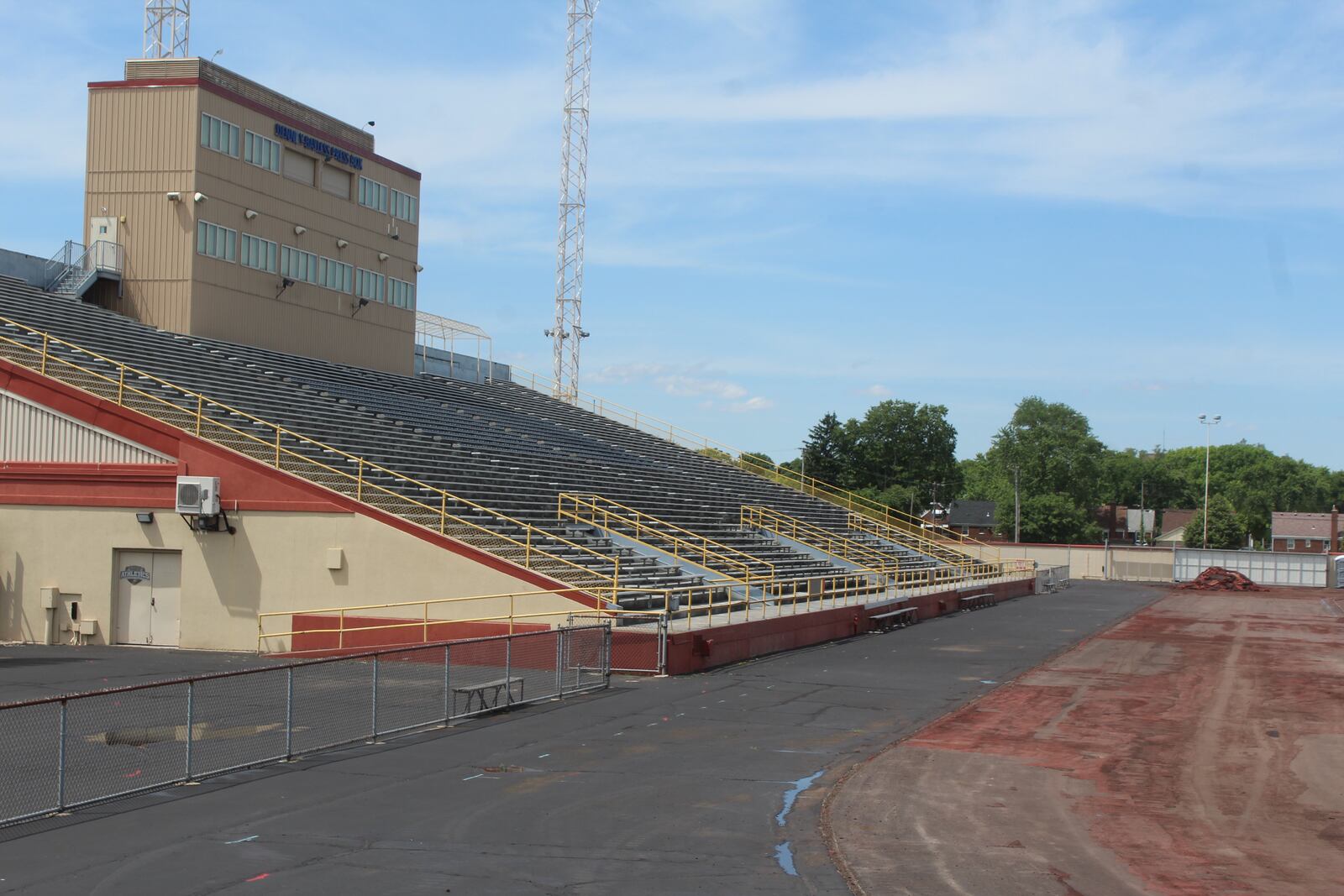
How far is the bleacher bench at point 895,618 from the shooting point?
3225 cm

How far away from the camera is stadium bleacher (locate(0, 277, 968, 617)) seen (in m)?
28.8

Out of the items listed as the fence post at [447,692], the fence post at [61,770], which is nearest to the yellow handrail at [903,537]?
the fence post at [447,692]

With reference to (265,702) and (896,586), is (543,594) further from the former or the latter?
(896,586)

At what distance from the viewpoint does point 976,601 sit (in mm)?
44031

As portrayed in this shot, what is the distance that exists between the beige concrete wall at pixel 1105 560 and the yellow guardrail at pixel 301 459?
171 ft

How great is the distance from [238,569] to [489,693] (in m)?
10.2

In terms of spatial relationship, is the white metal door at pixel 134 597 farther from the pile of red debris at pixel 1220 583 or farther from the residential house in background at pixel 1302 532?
the residential house in background at pixel 1302 532

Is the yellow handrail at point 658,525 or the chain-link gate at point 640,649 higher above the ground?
the yellow handrail at point 658,525

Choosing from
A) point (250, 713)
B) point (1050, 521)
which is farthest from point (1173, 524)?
point (250, 713)

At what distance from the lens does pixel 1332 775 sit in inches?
550

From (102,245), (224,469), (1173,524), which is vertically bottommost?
(1173,524)

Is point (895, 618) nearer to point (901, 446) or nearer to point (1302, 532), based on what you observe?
point (901, 446)

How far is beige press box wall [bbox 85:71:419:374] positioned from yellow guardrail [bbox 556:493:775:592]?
39.9 ft

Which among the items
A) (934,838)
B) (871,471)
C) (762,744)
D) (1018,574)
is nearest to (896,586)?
(1018,574)
